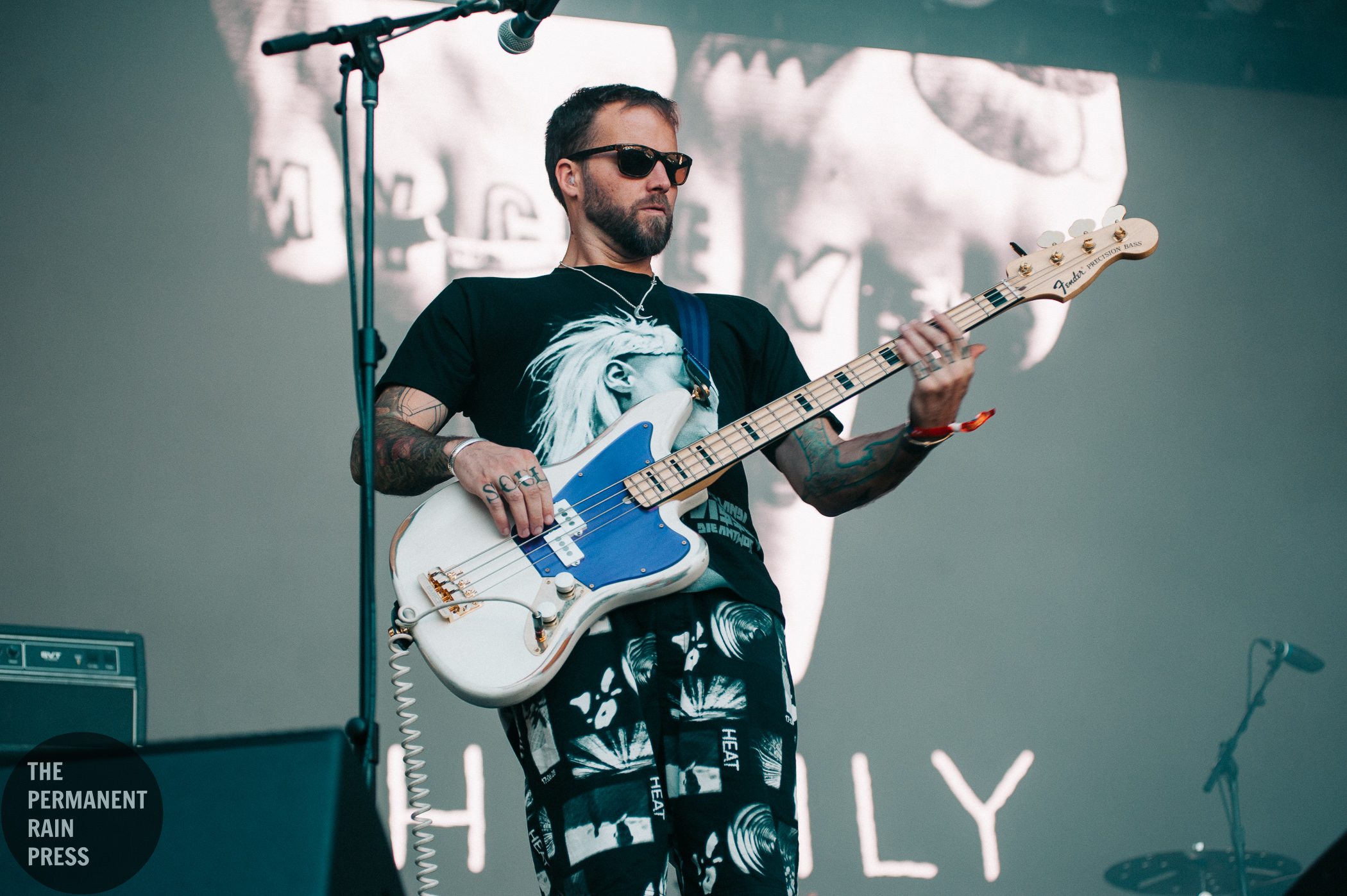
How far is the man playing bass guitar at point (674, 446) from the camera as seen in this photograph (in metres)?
1.36

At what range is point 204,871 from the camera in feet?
2.43

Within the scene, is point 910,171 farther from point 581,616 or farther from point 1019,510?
point 581,616

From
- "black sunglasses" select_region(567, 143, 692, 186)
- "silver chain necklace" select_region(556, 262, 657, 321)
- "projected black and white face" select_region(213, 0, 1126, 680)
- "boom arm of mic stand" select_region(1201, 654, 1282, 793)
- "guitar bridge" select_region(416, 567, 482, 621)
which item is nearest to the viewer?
"guitar bridge" select_region(416, 567, 482, 621)

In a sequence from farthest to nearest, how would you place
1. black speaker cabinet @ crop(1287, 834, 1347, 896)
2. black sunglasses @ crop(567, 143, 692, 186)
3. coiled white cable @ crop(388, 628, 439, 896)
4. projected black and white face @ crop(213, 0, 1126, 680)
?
1. projected black and white face @ crop(213, 0, 1126, 680)
2. black sunglasses @ crop(567, 143, 692, 186)
3. coiled white cable @ crop(388, 628, 439, 896)
4. black speaker cabinet @ crop(1287, 834, 1347, 896)

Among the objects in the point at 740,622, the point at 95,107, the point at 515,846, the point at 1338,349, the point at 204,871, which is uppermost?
the point at 95,107

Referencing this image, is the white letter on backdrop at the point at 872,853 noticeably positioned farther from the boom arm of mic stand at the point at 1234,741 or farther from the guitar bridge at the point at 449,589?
the guitar bridge at the point at 449,589

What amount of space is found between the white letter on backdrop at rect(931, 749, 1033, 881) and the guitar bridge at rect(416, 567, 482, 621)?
6.64 ft

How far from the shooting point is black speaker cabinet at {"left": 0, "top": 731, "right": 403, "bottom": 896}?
2.41ft

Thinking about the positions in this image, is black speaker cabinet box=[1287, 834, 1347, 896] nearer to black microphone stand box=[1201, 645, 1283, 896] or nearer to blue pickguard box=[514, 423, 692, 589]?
blue pickguard box=[514, 423, 692, 589]

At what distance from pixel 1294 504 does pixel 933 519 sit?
4.07 ft

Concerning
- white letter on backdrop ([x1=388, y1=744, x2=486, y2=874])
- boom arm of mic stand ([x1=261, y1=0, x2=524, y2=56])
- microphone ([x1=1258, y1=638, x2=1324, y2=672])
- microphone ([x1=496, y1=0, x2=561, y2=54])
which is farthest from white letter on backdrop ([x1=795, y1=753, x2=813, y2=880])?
boom arm of mic stand ([x1=261, y1=0, x2=524, y2=56])

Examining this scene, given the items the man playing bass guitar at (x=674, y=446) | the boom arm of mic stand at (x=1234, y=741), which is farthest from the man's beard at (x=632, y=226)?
the boom arm of mic stand at (x=1234, y=741)

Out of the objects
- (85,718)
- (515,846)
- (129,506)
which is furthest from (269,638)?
(85,718)

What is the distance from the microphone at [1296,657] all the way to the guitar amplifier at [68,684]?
3.11 metres
